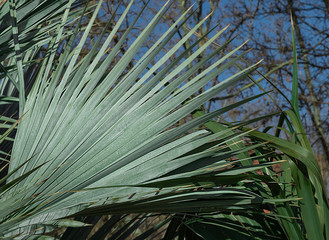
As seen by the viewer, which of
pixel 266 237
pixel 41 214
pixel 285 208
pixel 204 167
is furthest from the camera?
pixel 266 237

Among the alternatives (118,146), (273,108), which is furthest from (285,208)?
(273,108)

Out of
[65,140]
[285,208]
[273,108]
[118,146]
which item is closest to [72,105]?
[65,140]

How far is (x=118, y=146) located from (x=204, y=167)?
0.84ft

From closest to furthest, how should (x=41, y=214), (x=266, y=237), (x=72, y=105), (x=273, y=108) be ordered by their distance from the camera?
(x=41, y=214)
(x=72, y=105)
(x=266, y=237)
(x=273, y=108)

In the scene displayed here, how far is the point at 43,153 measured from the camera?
1425mm

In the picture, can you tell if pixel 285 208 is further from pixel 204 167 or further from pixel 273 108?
pixel 273 108

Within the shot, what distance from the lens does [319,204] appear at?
5.40 feet

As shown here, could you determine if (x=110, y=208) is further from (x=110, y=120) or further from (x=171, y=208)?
(x=110, y=120)

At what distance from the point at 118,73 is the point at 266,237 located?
834mm

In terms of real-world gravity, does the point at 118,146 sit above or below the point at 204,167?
above

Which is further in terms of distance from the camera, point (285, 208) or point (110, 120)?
point (285, 208)

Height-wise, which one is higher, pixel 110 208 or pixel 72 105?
pixel 72 105

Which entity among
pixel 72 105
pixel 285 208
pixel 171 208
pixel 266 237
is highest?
pixel 72 105

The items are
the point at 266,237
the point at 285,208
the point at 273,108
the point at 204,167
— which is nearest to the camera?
the point at 204,167
